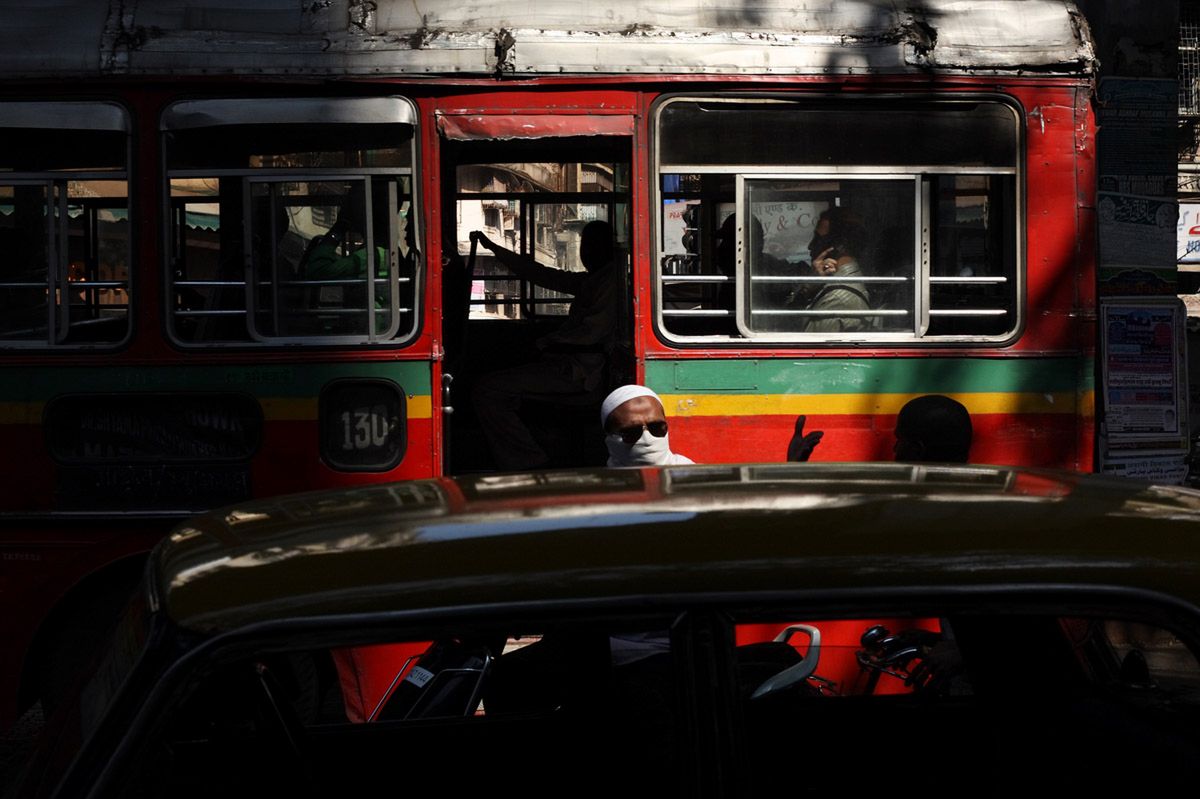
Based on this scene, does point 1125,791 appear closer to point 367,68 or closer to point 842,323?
point 842,323

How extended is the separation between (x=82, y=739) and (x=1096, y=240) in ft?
14.6

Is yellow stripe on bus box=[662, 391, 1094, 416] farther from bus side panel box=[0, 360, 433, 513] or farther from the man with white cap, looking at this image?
bus side panel box=[0, 360, 433, 513]

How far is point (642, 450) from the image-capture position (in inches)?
181

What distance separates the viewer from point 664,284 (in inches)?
201

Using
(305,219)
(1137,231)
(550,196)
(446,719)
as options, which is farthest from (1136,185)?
(446,719)

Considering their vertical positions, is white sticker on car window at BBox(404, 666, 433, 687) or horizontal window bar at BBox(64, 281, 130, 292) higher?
horizontal window bar at BBox(64, 281, 130, 292)

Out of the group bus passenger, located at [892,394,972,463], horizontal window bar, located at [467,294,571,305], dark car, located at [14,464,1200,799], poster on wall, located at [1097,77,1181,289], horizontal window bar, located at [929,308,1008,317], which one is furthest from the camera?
horizontal window bar, located at [467,294,571,305]

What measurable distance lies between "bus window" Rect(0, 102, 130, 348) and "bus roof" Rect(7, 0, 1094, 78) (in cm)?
20

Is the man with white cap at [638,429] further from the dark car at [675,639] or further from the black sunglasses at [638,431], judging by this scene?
the dark car at [675,639]

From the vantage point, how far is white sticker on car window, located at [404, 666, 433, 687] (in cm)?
264

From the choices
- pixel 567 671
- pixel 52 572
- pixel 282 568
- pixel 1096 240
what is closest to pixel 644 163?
pixel 1096 240

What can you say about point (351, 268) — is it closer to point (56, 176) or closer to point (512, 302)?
point (56, 176)

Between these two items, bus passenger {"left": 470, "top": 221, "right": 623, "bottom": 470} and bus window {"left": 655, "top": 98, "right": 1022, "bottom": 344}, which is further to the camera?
bus passenger {"left": 470, "top": 221, "right": 623, "bottom": 470}

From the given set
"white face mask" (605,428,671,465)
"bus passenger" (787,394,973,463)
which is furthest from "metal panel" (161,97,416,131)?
"bus passenger" (787,394,973,463)
